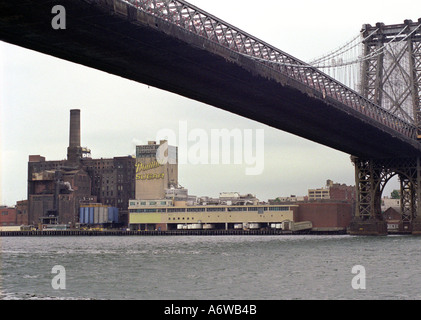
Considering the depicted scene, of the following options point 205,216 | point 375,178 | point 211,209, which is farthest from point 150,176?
point 375,178

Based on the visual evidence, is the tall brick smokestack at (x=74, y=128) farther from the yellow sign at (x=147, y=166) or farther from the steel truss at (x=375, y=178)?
the steel truss at (x=375, y=178)

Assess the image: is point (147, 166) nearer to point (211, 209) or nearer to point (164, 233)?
point (211, 209)

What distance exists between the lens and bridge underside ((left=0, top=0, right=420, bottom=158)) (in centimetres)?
4247

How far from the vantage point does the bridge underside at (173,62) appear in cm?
4247

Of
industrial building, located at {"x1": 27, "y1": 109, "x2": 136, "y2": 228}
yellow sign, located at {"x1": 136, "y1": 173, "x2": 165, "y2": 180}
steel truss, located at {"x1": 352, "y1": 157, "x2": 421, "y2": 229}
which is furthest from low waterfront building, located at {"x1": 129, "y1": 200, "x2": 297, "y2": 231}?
steel truss, located at {"x1": 352, "y1": 157, "x2": 421, "y2": 229}

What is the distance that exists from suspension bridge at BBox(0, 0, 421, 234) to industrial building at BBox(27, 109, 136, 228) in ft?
311

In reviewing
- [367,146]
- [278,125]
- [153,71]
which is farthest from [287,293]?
[367,146]

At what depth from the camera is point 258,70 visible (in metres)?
58.5

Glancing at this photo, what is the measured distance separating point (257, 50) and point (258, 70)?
3.15m

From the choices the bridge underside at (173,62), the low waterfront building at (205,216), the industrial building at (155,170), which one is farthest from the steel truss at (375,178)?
the industrial building at (155,170)
